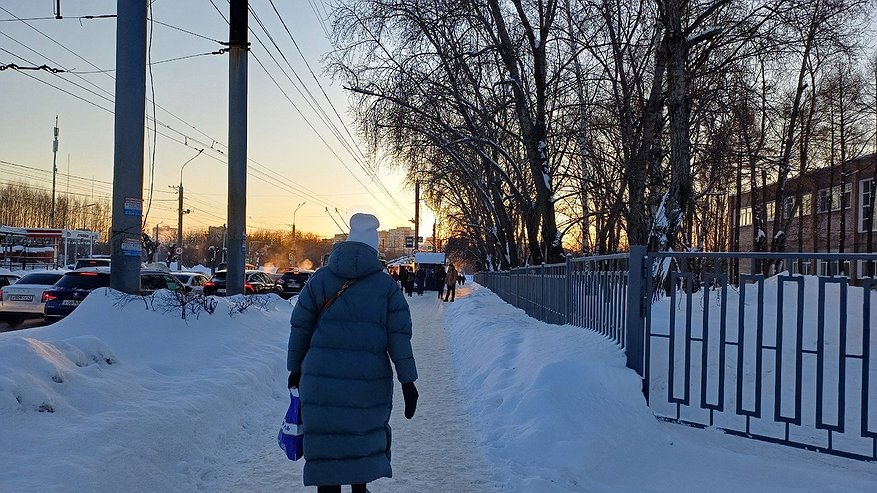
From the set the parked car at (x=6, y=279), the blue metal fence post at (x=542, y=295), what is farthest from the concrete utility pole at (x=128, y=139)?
the parked car at (x=6, y=279)

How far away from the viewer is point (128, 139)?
9375 mm

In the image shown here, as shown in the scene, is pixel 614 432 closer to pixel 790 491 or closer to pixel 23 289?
pixel 790 491

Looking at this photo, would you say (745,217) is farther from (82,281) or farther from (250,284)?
(82,281)

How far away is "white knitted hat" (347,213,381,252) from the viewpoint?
3709mm

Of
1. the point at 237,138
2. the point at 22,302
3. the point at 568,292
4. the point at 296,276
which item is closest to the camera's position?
the point at 568,292

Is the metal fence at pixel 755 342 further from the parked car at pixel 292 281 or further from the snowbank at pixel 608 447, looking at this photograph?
the parked car at pixel 292 281

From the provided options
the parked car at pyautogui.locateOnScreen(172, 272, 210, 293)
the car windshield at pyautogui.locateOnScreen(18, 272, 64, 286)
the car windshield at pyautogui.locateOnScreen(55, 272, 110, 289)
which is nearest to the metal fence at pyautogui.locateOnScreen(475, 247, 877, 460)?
the car windshield at pyautogui.locateOnScreen(55, 272, 110, 289)

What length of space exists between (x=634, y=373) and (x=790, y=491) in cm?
172

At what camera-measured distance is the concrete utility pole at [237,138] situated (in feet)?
45.6

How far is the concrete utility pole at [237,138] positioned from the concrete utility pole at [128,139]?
4.48m

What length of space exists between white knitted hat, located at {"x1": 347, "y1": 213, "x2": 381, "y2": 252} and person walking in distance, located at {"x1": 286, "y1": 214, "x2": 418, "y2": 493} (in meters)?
0.14

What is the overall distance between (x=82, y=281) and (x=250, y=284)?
10331 mm

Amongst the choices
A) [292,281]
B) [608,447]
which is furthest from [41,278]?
[292,281]

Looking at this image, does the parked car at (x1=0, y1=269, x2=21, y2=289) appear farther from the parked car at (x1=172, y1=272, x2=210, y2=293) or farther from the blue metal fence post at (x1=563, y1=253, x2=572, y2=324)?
the blue metal fence post at (x1=563, y1=253, x2=572, y2=324)
